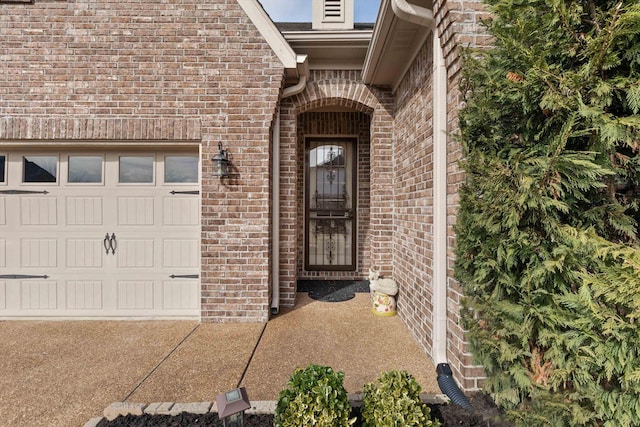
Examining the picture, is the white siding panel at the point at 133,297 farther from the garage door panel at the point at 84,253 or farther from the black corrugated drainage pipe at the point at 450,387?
the black corrugated drainage pipe at the point at 450,387

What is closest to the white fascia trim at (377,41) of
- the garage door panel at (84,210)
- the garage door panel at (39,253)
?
the garage door panel at (84,210)

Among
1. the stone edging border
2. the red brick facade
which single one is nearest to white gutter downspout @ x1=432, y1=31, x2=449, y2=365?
the red brick facade

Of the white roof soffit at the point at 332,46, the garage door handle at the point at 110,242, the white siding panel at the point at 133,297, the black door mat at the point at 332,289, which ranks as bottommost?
the black door mat at the point at 332,289

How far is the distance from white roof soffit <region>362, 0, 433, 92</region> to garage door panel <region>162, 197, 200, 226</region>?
2.83 meters

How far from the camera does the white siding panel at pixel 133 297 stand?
384 centimetres

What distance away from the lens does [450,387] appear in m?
2.12

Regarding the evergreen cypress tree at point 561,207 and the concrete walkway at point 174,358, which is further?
the concrete walkway at point 174,358

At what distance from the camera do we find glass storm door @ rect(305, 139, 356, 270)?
5.54m

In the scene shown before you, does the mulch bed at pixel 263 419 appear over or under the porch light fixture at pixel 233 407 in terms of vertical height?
under

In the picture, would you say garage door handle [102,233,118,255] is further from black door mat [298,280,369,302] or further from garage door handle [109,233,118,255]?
black door mat [298,280,369,302]

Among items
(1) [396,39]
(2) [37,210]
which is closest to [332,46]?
(1) [396,39]

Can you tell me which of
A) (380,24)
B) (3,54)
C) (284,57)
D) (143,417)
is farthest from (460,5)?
(3,54)

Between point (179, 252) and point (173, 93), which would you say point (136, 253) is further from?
point (173, 93)

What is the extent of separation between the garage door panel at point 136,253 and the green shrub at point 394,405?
3.27 meters
